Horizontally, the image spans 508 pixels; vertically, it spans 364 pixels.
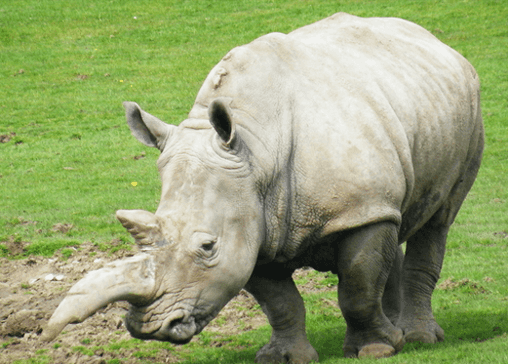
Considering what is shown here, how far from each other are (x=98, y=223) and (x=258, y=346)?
4462mm

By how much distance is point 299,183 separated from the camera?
5.46 meters

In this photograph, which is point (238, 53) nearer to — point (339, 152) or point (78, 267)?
point (339, 152)

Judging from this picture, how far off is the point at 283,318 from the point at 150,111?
1103 centimetres

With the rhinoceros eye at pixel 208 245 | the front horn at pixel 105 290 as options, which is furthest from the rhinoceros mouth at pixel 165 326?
the rhinoceros eye at pixel 208 245

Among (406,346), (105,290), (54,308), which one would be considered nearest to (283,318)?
(406,346)

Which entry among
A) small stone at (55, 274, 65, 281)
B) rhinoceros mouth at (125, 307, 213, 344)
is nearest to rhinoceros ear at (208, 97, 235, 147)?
rhinoceros mouth at (125, 307, 213, 344)

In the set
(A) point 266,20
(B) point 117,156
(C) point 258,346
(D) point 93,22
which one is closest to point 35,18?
(D) point 93,22

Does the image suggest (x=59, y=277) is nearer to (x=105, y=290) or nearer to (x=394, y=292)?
(x=394, y=292)

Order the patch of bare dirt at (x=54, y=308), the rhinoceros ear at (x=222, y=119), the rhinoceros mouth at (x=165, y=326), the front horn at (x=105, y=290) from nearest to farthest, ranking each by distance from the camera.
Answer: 1. the front horn at (x=105, y=290)
2. the rhinoceros mouth at (x=165, y=326)
3. the rhinoceros ear at (x=222, y=119)
4. the patch of bare dirt at (x=54, y=308)

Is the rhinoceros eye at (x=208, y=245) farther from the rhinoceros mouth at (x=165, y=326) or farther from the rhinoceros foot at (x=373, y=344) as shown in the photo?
the rhinoceros foot at (x=373, y=344)

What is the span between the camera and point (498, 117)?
642 inches

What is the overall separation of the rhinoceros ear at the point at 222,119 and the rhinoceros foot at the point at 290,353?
73.0 inches

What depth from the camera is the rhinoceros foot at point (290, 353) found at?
20.2 feet

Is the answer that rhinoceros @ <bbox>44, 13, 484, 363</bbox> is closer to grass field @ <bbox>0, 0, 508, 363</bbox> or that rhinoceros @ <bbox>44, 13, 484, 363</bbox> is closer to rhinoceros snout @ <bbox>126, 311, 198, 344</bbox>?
rhinoceros snout @ <bbox>126, 311, 198, 344</bbox>
